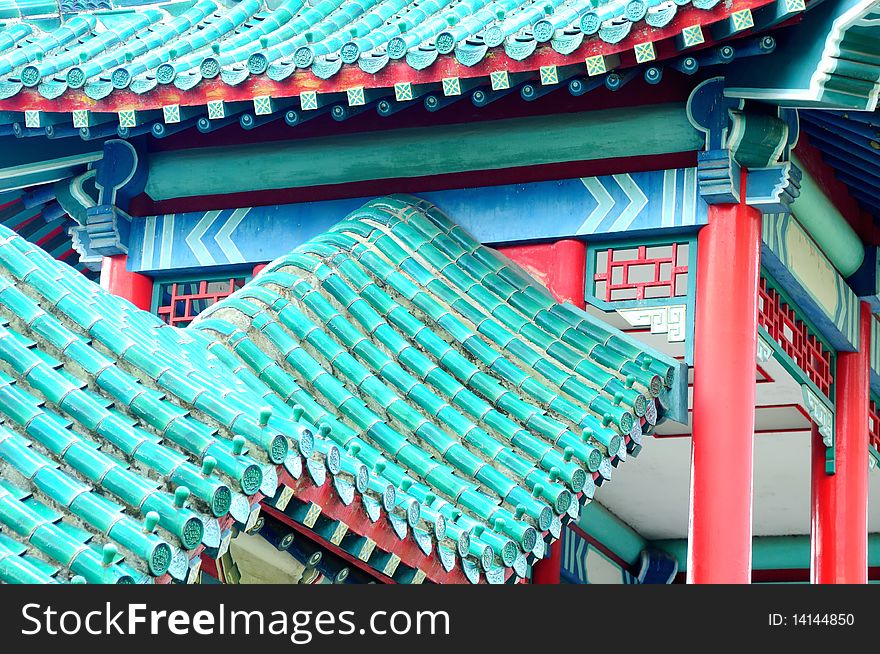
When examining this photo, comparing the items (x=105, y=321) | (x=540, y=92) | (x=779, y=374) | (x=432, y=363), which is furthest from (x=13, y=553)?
(x=779, y=374)

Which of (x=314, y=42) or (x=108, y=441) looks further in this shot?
(x=314, y=42)

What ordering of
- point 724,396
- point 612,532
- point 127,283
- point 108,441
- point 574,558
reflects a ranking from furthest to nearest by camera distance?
point 612,532, point 574,558, point 127,283, point 724,396, point 108,441

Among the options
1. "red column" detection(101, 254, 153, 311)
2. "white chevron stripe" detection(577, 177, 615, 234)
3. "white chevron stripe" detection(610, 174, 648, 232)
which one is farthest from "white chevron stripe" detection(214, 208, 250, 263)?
"white chevron stripe" detection(610, 174, 648, 232)

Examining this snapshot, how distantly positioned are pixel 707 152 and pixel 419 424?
8.54 feet

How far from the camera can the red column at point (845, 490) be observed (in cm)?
1180

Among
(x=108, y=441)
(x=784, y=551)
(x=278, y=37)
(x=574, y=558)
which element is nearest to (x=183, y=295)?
(x=278, y=37)

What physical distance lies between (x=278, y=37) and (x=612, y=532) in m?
6.47

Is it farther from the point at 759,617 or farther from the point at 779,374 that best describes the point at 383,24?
the point at 759,617

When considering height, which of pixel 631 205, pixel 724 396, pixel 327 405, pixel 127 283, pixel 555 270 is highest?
pixel 631 205

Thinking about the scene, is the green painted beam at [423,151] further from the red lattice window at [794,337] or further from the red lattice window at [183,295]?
the red lattice window at [794,337]

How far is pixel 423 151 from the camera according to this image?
10.8 meters

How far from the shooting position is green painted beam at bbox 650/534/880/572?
16.1 m

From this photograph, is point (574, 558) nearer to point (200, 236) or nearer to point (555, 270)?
point (555, 270)

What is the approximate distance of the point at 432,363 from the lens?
9.45 meters
